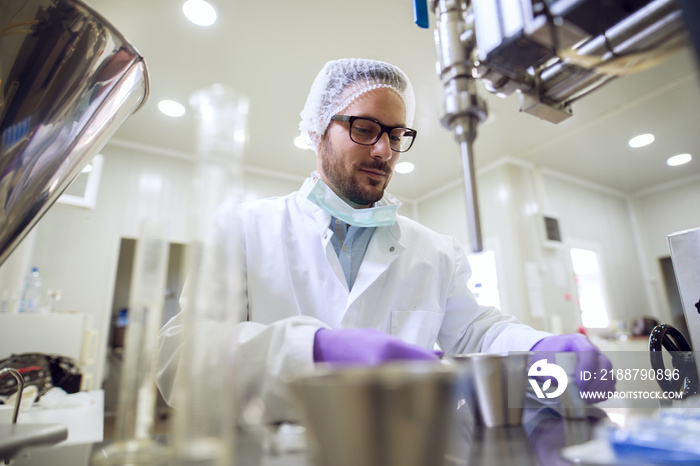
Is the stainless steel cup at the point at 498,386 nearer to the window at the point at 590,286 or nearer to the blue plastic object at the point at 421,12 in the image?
the blue plastic object at the point at 421,12

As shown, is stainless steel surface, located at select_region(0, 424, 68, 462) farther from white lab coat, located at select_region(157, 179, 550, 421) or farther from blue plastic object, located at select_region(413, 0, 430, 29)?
blue plastic object, located at select_region(413, 0, 430, 29)

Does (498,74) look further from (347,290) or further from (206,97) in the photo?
(347,290)

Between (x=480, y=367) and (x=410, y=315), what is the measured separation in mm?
461

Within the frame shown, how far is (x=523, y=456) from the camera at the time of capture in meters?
0.30

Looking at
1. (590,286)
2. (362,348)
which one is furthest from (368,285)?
(590,286)

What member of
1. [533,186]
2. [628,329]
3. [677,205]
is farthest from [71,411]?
[628,329]

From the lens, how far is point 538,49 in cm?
38

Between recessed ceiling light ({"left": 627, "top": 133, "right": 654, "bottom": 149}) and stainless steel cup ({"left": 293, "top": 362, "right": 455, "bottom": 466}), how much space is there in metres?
2.31

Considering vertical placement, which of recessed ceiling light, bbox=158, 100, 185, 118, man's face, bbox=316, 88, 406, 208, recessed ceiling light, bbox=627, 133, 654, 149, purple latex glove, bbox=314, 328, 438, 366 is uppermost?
recessed ceiling light, bbox=158, 100, 185, 118

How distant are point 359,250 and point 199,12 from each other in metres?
1.57

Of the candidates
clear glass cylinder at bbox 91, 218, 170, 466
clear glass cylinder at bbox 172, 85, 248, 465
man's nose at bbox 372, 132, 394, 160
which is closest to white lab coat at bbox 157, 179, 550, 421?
man's nose at bbox 372, 132, 394, 160

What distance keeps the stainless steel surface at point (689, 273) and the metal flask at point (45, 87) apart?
0.84m

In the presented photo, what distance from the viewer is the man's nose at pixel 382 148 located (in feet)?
2.79

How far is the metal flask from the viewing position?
1.43 ft
